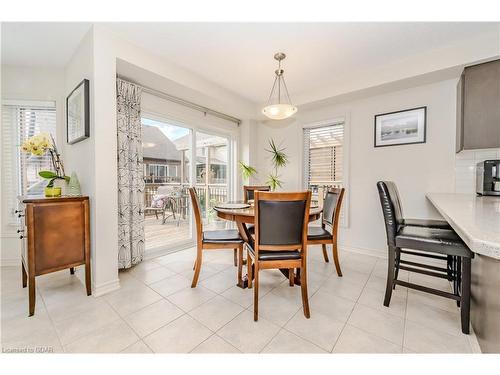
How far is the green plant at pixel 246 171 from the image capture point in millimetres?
3825

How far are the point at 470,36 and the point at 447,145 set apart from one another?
1099 millimetres

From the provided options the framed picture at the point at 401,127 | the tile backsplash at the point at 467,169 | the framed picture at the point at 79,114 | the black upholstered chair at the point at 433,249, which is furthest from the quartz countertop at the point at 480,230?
the framed picture at the point at 79,114

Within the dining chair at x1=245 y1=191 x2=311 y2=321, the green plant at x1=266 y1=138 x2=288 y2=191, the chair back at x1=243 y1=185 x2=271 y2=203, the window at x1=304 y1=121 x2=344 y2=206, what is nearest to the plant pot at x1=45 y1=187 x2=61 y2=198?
the dining chair at x1=245 y1=191 x2=311 y2=321

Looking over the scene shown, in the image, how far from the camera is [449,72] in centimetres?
228

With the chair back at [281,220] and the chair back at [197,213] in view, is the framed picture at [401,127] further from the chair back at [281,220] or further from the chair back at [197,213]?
the chair back at [197,213]

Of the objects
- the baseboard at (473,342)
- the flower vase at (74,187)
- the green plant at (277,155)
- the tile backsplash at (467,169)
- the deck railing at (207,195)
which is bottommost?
the baseboard at (473,342)

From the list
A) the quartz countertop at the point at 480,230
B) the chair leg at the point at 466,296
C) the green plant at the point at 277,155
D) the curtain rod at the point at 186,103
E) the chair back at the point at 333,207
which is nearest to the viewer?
the quartz countertop at the point at 480,230

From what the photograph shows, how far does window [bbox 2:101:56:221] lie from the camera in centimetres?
257

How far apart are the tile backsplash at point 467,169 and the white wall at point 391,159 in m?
0.05

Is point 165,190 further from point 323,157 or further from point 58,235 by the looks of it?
point 323,157

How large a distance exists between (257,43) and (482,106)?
2.32 m

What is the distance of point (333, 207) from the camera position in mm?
2418
